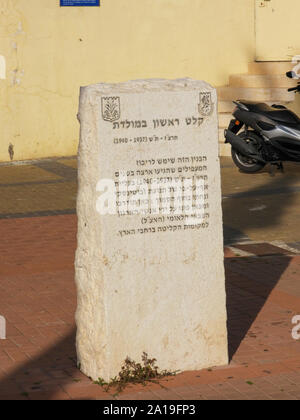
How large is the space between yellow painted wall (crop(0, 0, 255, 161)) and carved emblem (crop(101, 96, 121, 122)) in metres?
10.5

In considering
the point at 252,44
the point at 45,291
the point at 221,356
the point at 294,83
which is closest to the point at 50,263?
the point at 45,291

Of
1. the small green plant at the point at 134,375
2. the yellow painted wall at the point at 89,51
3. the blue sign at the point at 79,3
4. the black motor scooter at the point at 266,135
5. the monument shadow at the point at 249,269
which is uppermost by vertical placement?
the blue sign at the point at 79,3

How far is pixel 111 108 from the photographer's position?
19.8 feet

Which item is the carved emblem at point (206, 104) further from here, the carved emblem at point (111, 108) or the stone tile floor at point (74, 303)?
the stone tile floor at point (74, 303)

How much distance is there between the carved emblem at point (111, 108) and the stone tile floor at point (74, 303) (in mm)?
1660

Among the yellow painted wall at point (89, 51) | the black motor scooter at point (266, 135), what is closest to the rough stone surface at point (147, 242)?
the black motor scooter at point (266, 135)

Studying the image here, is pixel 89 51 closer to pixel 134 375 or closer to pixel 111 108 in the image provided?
pixel 111 108

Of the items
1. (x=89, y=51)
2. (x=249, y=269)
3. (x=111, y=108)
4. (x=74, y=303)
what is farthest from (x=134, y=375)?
(x=89, y=51)

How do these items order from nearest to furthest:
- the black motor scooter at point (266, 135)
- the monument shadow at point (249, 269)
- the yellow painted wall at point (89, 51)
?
the monument shadow at point (249, 269) → the black motor scooter at point (266, 135) → the yellow painted wall at point (89, 51)

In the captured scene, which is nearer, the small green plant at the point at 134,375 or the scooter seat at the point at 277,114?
the small green plant at the point at 134,375

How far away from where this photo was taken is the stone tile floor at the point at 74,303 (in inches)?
244

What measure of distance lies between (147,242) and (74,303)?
2106 millimetres

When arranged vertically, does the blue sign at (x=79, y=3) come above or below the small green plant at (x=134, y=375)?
above

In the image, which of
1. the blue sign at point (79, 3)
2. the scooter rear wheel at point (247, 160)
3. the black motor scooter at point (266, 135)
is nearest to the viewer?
the black motor scooter at point (266, 135)
